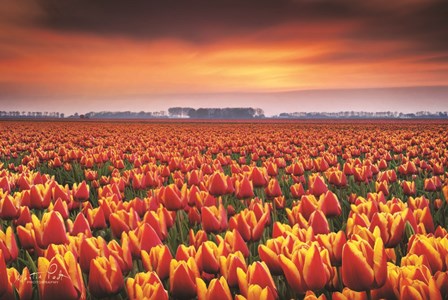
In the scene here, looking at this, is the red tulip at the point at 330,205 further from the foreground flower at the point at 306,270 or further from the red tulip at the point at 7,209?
the red tulip at the point at 7,209

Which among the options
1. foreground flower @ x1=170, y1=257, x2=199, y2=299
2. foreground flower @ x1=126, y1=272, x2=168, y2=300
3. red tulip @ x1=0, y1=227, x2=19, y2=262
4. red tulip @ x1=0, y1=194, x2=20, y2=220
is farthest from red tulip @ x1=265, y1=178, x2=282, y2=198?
foreground flower @ x1=126, y1=272, x2=168, y2=300

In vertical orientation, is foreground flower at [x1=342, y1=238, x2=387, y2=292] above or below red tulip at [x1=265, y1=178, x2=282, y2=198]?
above

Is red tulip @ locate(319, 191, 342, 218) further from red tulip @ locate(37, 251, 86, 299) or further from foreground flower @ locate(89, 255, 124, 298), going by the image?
red tulip @ locate(37, 251, 86, 299)

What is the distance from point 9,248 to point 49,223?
0.27m

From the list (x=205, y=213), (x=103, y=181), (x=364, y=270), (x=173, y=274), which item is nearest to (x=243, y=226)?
(x=205, y=213)

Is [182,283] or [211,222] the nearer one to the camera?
[182,283]

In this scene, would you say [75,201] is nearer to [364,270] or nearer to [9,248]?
[9,248]

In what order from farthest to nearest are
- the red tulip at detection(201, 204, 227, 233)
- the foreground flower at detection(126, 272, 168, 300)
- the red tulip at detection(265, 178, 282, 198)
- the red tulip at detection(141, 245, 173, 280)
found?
the red tulip at detection(265, 178, 282, 198)
the red tulip at detection(201, 204, 227, 233)
the red tulip at detection(141, 245, 173, 280)
the foreground flower at detection(126, 272, 168, 300)

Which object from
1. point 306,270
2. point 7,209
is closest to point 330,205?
point 306,270

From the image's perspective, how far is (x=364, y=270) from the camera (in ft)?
5.58

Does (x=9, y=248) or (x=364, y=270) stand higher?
(x=364, y=270)

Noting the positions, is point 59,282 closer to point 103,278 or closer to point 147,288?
point 103,278

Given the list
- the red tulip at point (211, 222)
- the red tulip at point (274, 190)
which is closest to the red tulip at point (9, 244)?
the red tulip at point (211, 222)

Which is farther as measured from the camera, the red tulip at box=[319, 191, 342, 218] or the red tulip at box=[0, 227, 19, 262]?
the red tulip at box=[319, 191, 342, 218]
